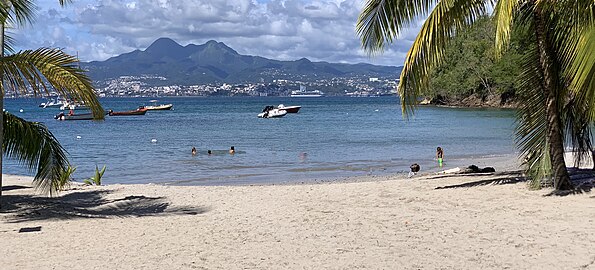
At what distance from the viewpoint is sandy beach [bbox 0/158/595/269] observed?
655cm

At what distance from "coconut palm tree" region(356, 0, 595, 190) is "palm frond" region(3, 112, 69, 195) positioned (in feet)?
17.5

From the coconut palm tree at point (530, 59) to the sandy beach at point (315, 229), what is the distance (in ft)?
2.36

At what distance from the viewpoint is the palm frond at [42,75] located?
338 inches

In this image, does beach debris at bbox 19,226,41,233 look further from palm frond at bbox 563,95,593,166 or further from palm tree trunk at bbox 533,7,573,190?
palm frond at bbox 563,95,593,166

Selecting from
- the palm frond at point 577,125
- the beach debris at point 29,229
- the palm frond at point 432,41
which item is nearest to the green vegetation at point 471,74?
the palm frond at point 577,125

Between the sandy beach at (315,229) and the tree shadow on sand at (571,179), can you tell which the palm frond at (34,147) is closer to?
the sandy beach at (315,229)

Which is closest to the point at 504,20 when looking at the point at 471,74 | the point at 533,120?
the point at 533,120

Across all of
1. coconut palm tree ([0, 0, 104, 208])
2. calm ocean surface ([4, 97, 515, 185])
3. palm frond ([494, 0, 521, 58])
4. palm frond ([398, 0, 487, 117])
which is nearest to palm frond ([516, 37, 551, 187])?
palm frond ([398, 0, 487, 117])

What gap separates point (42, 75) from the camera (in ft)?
28.6

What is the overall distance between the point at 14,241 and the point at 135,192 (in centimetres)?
527

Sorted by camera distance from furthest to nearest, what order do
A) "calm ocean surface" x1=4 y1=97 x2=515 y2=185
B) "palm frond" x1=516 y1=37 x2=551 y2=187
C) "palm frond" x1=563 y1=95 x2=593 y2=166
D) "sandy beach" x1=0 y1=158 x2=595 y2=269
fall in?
1. "calm ocean surface" x1=4 y1=97 x2=515 y2=185
2. "palm frond" x1=563 y1=95 x2=593 y2=166
3. "palm frond" x1=516 y1=37 x2=551 y2=187
4. "sandy beach" x1=0 y1=158 x2=595 y2=269

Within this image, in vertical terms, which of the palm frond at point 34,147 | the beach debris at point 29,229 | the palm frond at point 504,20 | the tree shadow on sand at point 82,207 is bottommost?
the tree shadow on sand at point 82,207

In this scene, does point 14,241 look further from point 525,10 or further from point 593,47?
point 525,10

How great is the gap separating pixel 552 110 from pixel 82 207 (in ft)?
24.9
